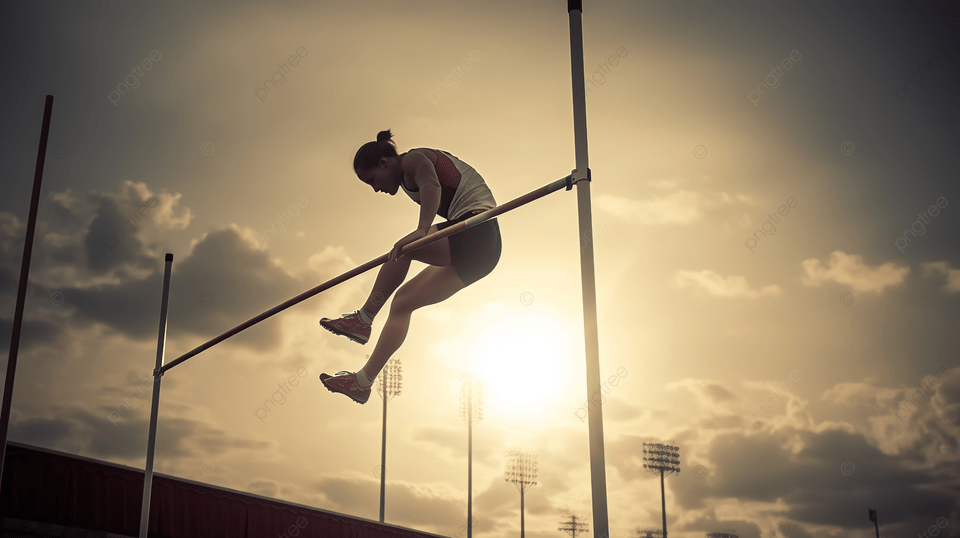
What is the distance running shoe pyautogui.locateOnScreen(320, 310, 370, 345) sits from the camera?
15.5ft

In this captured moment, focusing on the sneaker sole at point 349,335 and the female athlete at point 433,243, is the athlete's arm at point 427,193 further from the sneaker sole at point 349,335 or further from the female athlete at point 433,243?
the sneaker sole at point 349,335

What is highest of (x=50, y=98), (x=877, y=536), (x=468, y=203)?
(x=50, y=98)

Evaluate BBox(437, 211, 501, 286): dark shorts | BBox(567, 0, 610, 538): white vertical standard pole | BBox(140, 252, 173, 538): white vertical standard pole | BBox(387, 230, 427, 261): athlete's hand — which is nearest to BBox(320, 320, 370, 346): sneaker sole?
BBox(387, 230, 427, 261): athlete's hand

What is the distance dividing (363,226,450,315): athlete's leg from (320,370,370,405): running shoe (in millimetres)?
464

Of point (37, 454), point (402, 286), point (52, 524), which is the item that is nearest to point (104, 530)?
point (52, 524)

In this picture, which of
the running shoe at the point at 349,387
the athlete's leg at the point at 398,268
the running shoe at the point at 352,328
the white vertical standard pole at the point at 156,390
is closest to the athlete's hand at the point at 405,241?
the athlete's leg at the point at 398,268

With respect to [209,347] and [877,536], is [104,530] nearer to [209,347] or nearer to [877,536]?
[209,347]

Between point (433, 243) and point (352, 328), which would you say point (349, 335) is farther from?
point (433, 243)

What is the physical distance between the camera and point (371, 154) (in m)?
4.36

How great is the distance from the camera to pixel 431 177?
4.18m

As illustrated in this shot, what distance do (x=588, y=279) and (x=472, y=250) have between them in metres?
0.95

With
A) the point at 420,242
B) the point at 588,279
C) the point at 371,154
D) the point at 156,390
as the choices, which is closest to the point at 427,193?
the point at 420,242

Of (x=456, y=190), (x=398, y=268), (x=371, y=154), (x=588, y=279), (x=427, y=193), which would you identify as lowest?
(x=588, y=279)

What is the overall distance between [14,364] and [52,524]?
18.7 ft
